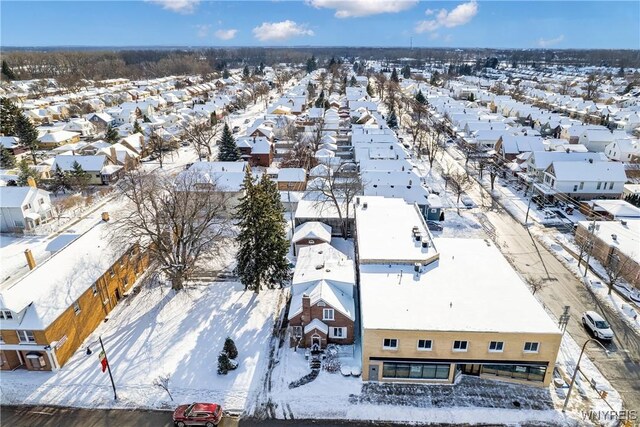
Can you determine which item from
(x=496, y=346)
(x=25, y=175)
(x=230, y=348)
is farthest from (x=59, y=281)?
(x=25, y=175)

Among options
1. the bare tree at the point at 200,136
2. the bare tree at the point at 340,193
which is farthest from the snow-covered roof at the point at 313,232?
the bare tree at the point at 200,136

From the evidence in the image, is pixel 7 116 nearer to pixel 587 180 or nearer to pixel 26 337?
pixel 26 337

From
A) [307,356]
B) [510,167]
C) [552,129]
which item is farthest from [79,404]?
[552,129]

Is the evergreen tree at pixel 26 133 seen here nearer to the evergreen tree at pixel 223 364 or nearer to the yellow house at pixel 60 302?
the yellow house at pixel 60 302

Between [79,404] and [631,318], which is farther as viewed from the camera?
[631,318]

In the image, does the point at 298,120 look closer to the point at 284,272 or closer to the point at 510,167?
the point at 510,167

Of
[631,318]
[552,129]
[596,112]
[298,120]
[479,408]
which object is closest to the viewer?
[479,408]
